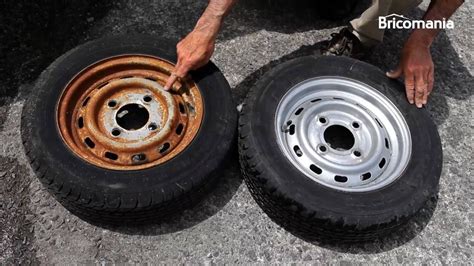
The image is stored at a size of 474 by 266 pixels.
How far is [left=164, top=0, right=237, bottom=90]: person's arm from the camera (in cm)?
253

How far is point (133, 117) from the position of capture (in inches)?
110

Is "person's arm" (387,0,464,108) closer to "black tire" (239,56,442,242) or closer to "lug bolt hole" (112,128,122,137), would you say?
"black tire" (239,56,442,242)

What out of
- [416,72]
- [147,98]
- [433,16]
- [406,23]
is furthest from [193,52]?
[406,23]

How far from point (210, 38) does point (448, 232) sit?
169cm

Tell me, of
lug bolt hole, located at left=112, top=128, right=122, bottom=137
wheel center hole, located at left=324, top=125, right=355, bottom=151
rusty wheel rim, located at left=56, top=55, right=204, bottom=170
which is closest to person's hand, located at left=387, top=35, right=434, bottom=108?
wheel center hole, located at left=324, top=125, right=355, bottom=151

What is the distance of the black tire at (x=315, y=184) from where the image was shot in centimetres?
228

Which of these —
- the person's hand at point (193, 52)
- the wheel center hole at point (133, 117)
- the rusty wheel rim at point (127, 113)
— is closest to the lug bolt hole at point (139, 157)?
the rusty wheel rim at point (127, 113)

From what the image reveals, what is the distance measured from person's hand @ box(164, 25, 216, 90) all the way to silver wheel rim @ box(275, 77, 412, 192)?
1.60ft

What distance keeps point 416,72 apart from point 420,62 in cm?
7

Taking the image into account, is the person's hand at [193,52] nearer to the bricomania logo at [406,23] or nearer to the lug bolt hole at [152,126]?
the lug bolt hole at [152,126]

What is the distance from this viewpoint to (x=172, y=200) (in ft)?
7.51

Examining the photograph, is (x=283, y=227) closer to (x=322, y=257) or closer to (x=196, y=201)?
(x=322, y=257)

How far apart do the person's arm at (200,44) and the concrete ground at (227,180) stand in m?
0.57

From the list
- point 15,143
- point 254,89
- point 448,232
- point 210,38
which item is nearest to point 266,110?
point 254,89
